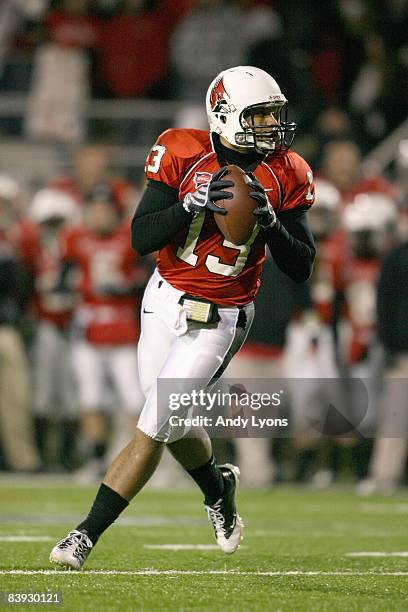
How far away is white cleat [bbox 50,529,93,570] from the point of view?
16.2 feet

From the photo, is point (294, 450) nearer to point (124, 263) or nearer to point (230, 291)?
point (124, 263)

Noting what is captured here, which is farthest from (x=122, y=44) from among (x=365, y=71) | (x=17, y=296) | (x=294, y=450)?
(x=294, y=450)

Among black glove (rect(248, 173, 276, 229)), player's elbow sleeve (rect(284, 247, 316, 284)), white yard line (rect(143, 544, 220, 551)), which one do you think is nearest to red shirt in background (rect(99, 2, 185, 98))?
white yard line (rect(143, 544, 220, 551))

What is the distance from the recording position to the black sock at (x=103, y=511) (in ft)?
16.3

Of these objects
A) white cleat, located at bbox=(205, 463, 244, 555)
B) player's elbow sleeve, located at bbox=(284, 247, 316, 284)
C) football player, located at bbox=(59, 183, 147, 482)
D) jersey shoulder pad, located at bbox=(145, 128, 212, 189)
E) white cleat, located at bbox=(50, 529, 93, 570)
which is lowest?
football player, located at bbox=(59, 183, 147, 482)

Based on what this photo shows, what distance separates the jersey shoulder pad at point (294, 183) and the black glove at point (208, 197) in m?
0.36

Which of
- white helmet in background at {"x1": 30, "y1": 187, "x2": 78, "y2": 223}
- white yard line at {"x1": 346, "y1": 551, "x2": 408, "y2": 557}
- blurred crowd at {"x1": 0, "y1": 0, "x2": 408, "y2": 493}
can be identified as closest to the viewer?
white yard line at {"x1": 346, "y1": 551, "x2": 408, "y2": 557}

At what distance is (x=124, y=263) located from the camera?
9672 mm

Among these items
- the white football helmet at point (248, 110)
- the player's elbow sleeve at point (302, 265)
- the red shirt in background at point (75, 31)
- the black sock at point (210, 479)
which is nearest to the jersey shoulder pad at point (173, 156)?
the white football helmet at point (248, 110)

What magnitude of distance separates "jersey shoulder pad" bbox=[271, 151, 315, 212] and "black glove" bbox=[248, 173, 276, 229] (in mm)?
293

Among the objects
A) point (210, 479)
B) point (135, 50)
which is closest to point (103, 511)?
point (210, 479)

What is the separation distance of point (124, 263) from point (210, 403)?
433 centimetres

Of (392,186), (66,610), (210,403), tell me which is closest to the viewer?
(66,610)

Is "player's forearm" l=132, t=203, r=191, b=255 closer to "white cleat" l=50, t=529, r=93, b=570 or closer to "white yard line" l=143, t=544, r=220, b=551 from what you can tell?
"white cleat" l=50, t=529, r=93, b=570
